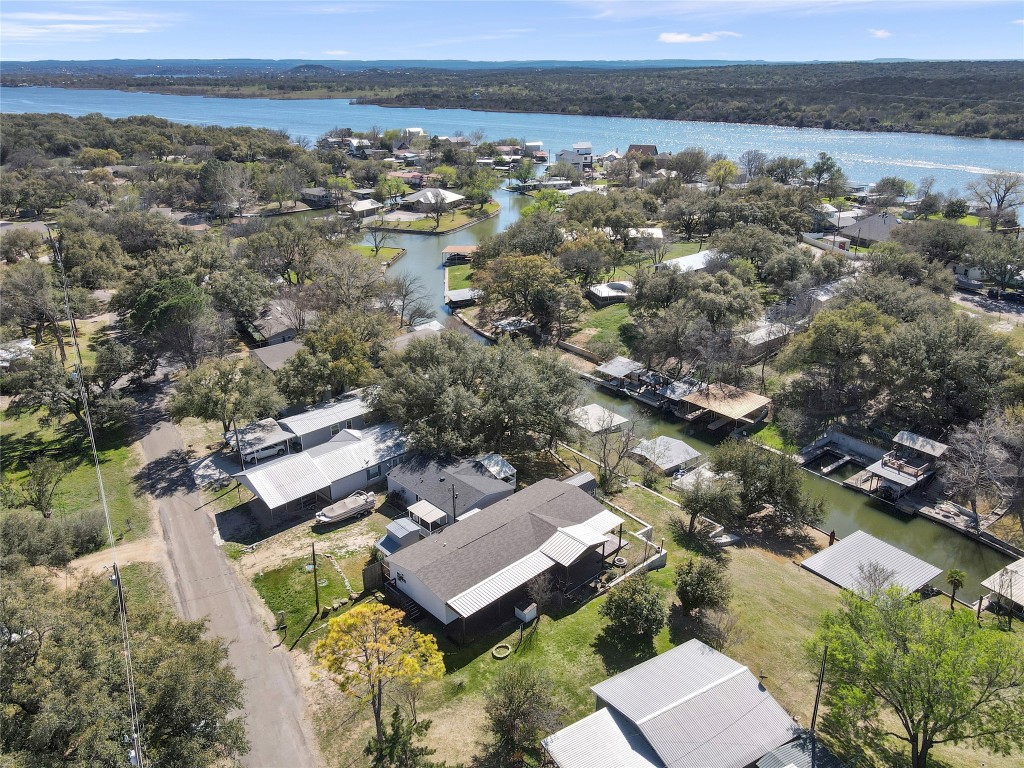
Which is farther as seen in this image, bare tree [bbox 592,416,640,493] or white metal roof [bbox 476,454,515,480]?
bare tree [bbox 592,416,640,493]

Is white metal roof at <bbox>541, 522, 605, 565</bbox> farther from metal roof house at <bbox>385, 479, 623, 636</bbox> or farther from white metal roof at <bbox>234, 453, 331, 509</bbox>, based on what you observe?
white metal roof at <bbox>234, 453, 331, 509</bbox>

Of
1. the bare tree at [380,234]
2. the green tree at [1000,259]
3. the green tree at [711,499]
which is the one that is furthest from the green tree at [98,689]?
the green tree at [1000,259]

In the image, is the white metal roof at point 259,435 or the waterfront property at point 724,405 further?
Answer: the waterfront property at point 724,405

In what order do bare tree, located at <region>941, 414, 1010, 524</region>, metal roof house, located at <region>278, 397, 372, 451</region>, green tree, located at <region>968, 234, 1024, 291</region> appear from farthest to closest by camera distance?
green tree, located at <region>968, 234, 1024, 291</region>, metal roof house, located at <region>278, 397, 372, 451</region>, bare tree, located at <region>941, 414, 1010, 524</region>

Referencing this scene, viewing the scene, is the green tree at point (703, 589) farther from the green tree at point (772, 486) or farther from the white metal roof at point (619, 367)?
the white metal roof at point (619, 367)

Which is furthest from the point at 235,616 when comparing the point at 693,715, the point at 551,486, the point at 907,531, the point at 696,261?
the point at 696,261

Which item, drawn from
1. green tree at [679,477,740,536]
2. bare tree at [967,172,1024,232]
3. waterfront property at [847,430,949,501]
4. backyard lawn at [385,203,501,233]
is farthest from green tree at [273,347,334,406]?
bare tree at [967,172,1024,232]
